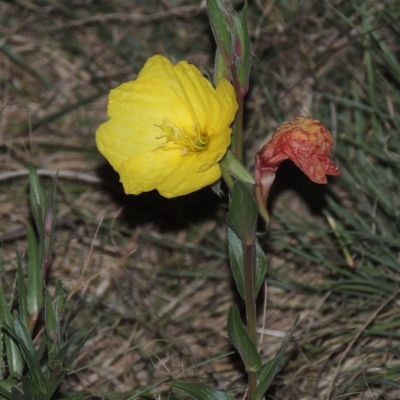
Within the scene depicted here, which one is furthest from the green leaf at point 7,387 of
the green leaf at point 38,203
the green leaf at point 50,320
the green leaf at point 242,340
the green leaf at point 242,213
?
the green leaf at point 242,213

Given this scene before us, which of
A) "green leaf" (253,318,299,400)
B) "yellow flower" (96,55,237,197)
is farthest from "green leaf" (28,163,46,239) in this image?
"green leaf" (253,318,299,400)

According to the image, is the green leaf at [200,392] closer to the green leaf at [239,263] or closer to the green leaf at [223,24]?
the green leaf at [239,263]

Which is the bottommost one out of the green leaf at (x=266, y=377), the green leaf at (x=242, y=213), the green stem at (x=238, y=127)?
the green leaf at (x=266, y=377)

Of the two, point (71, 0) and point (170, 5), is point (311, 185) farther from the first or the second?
point (71, 0)

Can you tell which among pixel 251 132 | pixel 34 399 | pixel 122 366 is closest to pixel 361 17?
pixel 251 132

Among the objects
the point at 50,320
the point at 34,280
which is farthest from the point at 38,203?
the point at 50,320

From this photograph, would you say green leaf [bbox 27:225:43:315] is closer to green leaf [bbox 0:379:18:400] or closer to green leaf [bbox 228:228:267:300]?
green leaf [bbox 0:379:18:400]

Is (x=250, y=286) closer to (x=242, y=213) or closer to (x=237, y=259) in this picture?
(x=237, y=259)

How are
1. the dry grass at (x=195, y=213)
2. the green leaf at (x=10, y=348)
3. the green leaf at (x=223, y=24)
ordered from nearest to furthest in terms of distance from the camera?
the green leaf at (x=223, y=24), the green leaf at (x=10, y=348), the dry grass at (x=195, y=213)
